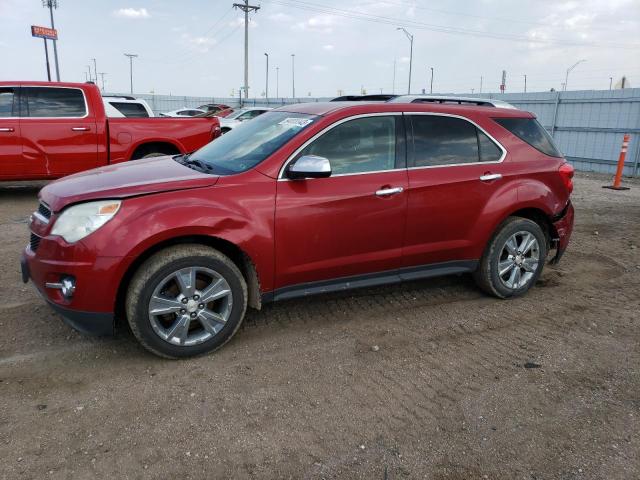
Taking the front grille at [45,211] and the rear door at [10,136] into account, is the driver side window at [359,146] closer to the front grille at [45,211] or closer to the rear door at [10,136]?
the front grille at [45,211]

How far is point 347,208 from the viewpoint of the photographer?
149 inches

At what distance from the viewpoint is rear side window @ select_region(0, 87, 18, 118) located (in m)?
8.05

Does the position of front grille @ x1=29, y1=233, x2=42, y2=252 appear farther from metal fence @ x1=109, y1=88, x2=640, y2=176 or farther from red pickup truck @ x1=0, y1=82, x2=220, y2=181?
metal fence @ x1=109, y1=88, x2=640, y2=176

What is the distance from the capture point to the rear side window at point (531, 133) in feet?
15.2

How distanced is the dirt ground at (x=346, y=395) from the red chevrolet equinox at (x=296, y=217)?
35 centimetres

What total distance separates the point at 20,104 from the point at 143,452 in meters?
7.48

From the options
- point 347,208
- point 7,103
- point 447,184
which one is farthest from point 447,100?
point 7,103

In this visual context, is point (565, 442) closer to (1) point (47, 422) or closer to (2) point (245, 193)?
(2) point (245, 193)

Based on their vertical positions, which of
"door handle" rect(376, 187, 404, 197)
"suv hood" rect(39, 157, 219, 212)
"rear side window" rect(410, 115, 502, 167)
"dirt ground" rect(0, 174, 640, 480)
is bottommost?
"dirt ground" rect(0, 174, 640, 480)

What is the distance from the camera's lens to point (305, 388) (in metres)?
3.21

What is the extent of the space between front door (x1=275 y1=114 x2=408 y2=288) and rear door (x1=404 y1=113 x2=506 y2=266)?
130 mm

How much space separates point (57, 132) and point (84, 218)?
19.5 ft

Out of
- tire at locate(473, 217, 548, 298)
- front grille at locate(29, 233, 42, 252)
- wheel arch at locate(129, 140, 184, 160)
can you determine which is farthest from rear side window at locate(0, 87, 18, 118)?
tire at locate(473, 217, 548, 298)

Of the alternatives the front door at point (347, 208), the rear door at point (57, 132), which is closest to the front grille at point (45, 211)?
the front door at point (347, 208)
